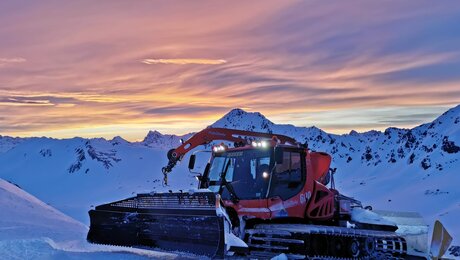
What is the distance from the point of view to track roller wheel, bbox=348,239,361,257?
515 inches

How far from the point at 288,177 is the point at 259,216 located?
1121 mm

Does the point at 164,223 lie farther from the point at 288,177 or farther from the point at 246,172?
the point at 288,177

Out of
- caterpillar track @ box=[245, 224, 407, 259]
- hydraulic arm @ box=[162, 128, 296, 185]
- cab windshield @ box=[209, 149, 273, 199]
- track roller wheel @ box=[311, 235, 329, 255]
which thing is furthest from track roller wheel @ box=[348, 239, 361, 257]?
hydraulic arm @ box=[162, 128, 296, 185]

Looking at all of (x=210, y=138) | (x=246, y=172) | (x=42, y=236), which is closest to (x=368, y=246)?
(x=246, y=172)

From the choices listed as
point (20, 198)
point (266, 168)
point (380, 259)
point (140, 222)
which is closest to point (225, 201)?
point (266, 168)

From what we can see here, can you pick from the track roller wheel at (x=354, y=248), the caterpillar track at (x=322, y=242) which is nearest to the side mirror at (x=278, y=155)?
the caterpillar track at (x=322, y=242)

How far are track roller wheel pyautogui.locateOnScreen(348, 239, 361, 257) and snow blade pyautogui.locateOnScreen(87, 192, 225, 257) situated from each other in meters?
3.32

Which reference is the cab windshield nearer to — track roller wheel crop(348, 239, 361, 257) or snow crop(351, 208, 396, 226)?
track roller wheel crop(348, 239, 361, 257)

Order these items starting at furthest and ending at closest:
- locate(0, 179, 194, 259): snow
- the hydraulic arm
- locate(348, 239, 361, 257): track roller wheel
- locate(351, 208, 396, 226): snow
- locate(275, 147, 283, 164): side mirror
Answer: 1. the hydraulic arm
2. locate(351, 208, 396, 226): snow
3. locate(348, 239, 361, 257): track roller wheel
4. locate(275, 147, 283, 164): side mirror
5. locate(0, 179, 194, 259): snow

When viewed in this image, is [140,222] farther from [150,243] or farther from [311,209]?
[311,209]

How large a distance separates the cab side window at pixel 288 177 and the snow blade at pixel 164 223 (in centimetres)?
175

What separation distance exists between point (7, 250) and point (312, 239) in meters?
5.71

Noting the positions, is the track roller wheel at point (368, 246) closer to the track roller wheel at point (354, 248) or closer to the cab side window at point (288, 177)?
the track roller wheel at point (354, 248)

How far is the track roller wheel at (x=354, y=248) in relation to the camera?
42.9ft
